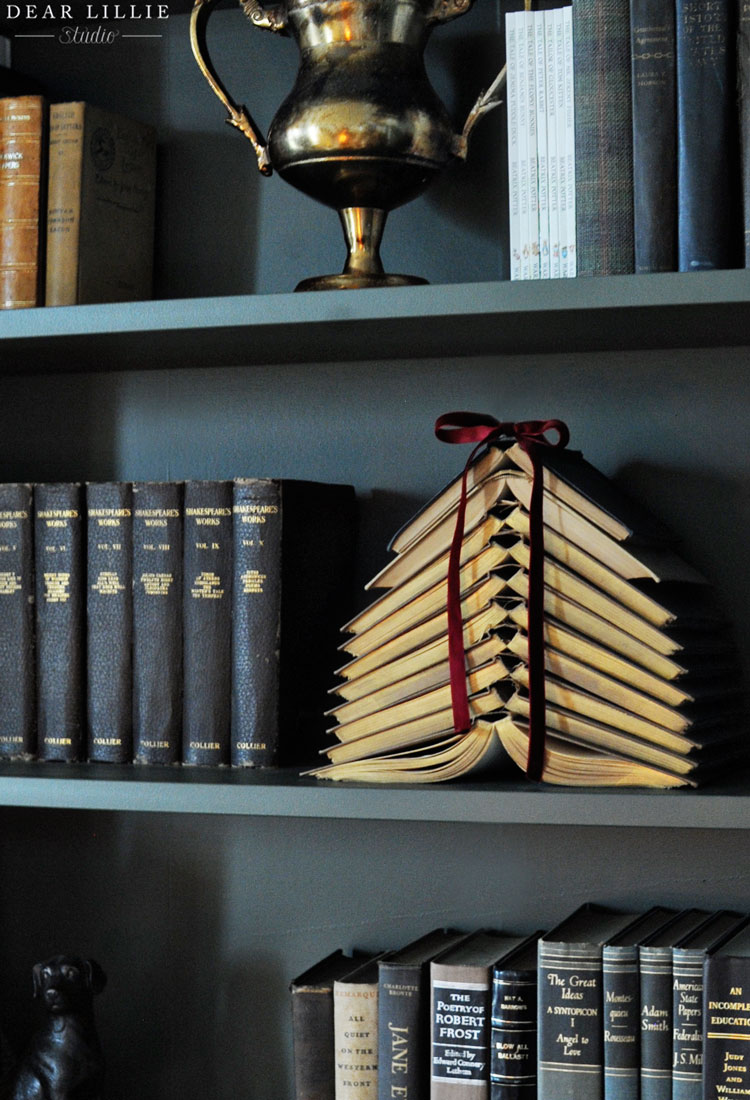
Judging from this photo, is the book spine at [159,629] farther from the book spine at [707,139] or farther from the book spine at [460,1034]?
the book spine at [707,139]

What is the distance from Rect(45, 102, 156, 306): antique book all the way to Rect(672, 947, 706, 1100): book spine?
72cm

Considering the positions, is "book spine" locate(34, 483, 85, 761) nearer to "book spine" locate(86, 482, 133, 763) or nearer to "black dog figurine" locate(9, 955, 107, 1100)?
"book spine" locate(86, 482, 133, 763)

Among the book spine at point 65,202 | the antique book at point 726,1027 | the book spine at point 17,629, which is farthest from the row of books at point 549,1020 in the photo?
the book spine at point 65,202

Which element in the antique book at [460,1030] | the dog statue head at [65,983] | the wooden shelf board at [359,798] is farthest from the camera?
the dog statue head at [65,983]

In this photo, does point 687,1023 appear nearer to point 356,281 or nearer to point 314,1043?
point 314,1043

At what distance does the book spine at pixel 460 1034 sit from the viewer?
988 millimetres

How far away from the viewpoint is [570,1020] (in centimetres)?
95

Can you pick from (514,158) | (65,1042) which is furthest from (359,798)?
(514,158)

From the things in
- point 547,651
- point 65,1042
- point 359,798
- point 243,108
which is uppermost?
point 243,108

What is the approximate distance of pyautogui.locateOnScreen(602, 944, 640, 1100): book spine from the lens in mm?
947

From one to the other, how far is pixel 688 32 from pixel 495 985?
722 mm

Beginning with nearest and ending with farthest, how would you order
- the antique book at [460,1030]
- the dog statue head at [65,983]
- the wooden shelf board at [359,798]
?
the wooden shelf board at [359,798]
the antique book at [460,1030]
the dog statue head at [65,983]

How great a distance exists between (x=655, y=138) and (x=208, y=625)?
0.51 meters

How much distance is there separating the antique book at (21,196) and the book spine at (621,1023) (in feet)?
2.35
